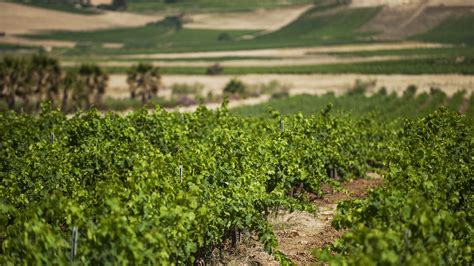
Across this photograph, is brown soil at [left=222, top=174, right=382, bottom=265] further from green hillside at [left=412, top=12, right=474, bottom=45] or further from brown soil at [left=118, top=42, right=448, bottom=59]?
green hillside at [left=412, top=12, right=474, bottom=45]

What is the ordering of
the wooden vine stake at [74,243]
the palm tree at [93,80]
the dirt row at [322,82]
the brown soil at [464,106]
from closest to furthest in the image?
the wooden vine stake at [74,243] → the brown soil at [464,106] → the palm tree at [93,80] → the dirt row at [322,82]

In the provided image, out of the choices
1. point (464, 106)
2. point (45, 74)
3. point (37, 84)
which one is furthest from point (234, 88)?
point (464, 106)

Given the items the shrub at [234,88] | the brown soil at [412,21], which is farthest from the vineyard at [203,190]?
the brown soil at [412,21]

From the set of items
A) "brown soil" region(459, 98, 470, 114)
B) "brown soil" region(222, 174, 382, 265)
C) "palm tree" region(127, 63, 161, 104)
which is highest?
"brown soil" region(222, 174, 382, 265)

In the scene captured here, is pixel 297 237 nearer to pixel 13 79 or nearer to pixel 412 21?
pixel 13 79

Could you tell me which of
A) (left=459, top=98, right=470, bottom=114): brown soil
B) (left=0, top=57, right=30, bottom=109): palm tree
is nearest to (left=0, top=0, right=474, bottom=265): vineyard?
(left=459, top=98, right=470, bottom=114): brown soil

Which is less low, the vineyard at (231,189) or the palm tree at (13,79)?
the vineyard at (231,189)

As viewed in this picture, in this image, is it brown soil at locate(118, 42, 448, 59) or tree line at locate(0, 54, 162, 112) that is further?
brown soil at locate(118, 42, 448, 59)

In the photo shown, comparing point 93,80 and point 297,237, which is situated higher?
point 297,237

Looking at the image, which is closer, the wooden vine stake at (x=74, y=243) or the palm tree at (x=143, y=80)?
the wooden vine stake at (x=74, y=243)

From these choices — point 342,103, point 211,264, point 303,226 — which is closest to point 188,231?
point 211,264

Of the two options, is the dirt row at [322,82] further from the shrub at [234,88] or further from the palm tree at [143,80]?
the palm tree at [143,80]

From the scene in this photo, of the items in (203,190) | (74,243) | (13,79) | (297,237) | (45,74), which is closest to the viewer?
(74,243)

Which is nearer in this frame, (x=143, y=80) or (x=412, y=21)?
(x=143, y=80)
